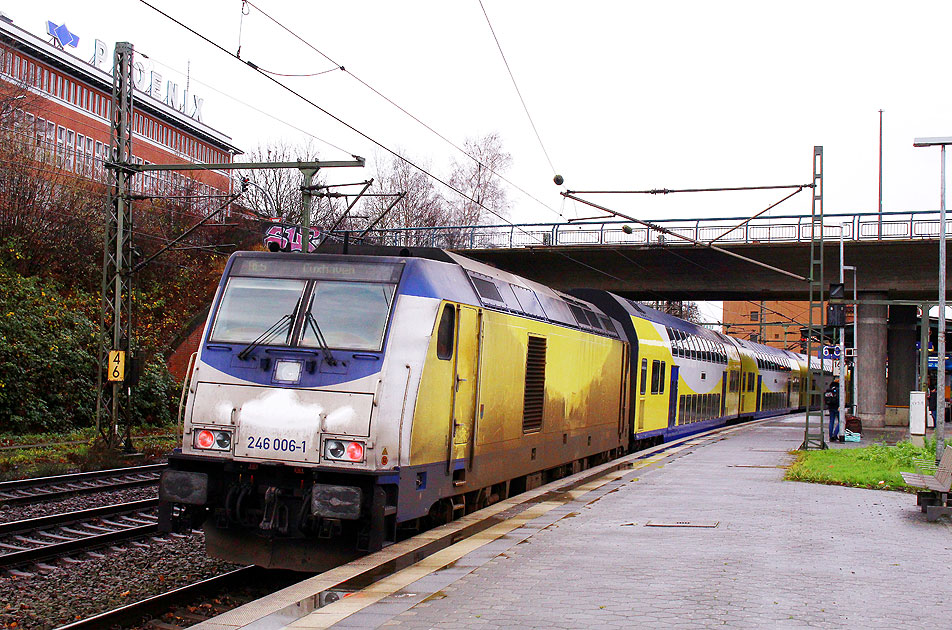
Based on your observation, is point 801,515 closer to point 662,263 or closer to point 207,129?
point 662,263

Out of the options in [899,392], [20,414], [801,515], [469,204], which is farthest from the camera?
[469,204]

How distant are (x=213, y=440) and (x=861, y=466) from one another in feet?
43.0

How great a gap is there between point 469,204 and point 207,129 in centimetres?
2956

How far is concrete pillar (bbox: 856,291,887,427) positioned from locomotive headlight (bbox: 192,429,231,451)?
3316 centimetres

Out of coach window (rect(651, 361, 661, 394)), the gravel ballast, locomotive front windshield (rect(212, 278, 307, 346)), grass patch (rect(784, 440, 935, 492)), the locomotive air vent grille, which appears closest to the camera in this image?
the gravel ballast

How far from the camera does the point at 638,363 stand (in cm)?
2203

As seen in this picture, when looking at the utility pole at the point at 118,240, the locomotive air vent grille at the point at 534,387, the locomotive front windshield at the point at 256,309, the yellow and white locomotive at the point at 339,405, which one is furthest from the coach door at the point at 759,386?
the locomotive front windshield at the point at 256,309

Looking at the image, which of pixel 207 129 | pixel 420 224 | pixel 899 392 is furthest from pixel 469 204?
pixel 207 129

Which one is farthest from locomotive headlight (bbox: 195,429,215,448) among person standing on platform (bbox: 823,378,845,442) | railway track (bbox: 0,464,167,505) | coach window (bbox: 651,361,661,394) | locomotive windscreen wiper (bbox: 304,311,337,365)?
person standing on platform (bbox: 823,378,845,442)

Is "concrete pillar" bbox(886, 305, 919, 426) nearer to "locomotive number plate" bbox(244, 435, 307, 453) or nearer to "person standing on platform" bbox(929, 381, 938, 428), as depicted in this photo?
"person standing on platform" bbox(929, 381, 938, 428)

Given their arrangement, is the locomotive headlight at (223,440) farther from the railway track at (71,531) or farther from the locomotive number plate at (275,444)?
the railway track at (71,531)

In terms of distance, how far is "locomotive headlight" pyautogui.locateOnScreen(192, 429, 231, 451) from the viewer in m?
9.00

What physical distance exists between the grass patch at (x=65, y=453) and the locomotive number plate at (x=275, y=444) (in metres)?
8.25

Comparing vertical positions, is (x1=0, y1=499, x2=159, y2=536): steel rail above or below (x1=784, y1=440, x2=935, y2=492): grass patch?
below
